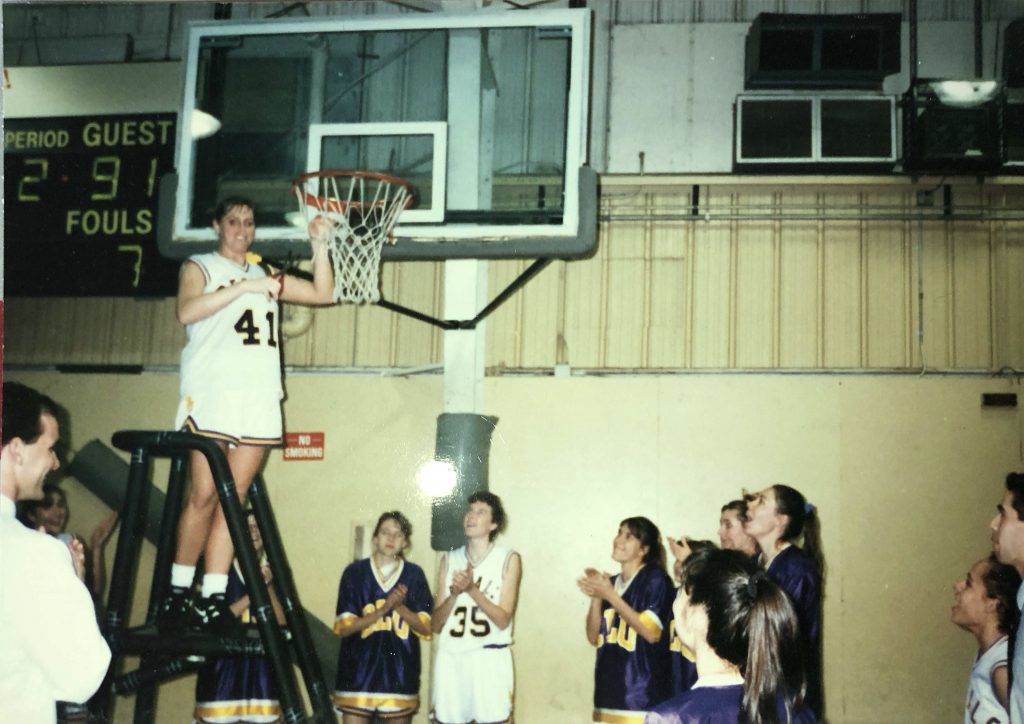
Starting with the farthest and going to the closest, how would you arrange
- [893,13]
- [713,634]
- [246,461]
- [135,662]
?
[135,662] → [893,13] → [246,461] → [713,634]

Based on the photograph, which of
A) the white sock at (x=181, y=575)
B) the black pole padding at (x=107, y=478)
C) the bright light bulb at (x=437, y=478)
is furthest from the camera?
the black pole padding at (x=107, y=478)

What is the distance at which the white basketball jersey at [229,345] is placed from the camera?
4.34 meters

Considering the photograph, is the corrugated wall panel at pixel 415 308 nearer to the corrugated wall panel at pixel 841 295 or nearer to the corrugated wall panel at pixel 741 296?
the corrugated wall panel at pixel 741 296

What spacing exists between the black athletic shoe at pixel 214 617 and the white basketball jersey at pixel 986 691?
2.74 meters

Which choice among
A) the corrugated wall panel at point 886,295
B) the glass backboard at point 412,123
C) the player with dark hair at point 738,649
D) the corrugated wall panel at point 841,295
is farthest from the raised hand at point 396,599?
the corrugated wall panel at point 886,295

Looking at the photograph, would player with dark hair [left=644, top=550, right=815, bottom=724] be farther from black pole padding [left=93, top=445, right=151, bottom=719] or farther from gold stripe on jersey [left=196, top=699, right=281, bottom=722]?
gold stripe on jersey [left=196, top=699, right=281, bottom=722]

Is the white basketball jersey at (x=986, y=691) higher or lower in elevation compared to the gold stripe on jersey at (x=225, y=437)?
lower

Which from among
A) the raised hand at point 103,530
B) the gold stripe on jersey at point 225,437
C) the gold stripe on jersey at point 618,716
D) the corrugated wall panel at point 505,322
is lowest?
the gold stripe on jersey at point 618,716

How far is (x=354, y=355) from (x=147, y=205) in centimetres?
159

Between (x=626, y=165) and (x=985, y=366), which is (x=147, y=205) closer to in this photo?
(x=626, y=165)

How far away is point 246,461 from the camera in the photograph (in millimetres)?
4277

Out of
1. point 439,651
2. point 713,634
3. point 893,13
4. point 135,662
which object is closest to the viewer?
point 713,634

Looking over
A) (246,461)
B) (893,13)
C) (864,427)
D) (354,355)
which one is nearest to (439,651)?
(246,461)

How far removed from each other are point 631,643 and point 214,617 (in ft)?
6.78
